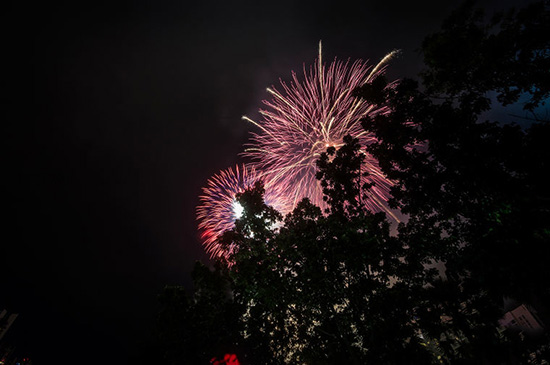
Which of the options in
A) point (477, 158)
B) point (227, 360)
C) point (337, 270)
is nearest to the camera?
point (477, 158)

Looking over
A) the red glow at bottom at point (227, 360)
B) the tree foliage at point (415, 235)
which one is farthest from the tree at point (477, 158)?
the red glow at bottom at point (227, 360)

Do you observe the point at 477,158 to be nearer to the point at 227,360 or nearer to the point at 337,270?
the point at 337,270

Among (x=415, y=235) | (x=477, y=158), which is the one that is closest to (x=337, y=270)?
(x=415, y=235)

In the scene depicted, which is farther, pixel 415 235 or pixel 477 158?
pixel 415 235

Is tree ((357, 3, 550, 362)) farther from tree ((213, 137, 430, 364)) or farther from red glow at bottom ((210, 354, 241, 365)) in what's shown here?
red glow at bottom ((210, 354, 241, 365))

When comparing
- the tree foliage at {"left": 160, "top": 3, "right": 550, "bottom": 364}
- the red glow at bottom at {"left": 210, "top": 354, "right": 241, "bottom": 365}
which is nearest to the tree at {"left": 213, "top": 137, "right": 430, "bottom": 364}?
the tree foliage at {"left": 160, "top": 3, "right": 550, "bottom": 364}

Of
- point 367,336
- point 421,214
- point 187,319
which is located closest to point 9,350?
point 187,319

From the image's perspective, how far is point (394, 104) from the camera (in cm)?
1272

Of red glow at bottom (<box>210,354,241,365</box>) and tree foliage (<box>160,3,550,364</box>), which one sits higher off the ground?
tree foliage (<box>160,3,550,364</box>)

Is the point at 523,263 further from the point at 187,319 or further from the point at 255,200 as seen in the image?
the point at 187,319

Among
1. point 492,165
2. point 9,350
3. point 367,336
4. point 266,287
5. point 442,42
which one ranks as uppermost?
point 9,350

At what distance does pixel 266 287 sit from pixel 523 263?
36.3 ft

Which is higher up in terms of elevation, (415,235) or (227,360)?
(415,235)

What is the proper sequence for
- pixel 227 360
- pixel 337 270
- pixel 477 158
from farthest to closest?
1. pixel 227 360
2. pixel 337 270
3. pixel 477 158
